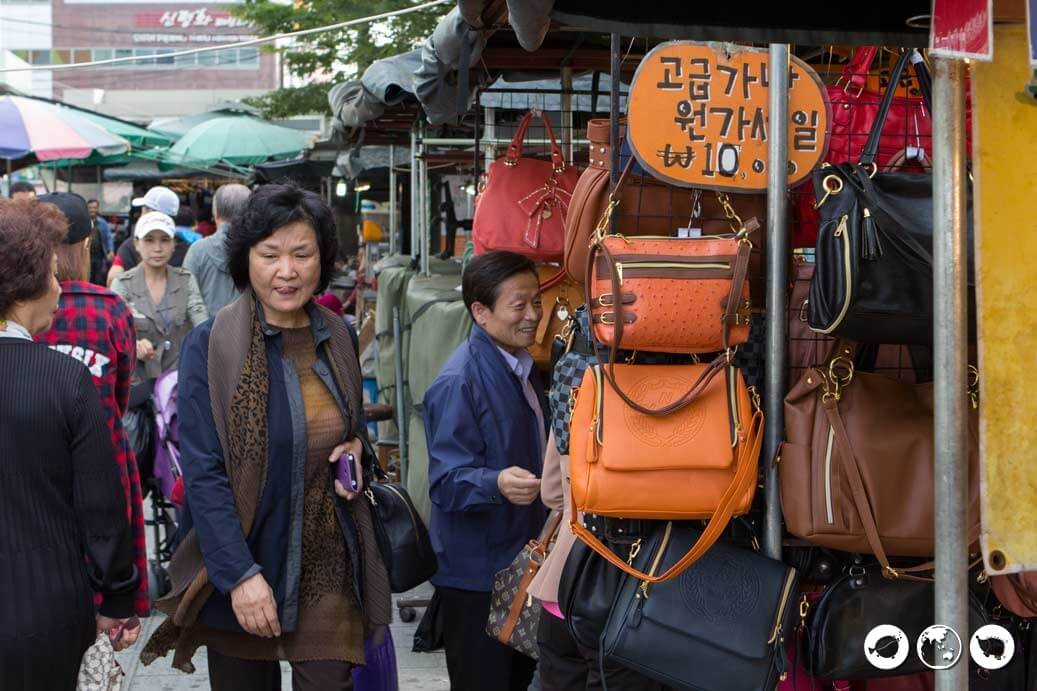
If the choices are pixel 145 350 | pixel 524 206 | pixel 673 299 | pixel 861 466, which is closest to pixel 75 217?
pixel 524 206

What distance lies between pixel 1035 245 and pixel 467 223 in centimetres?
958

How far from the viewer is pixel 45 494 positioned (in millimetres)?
3590

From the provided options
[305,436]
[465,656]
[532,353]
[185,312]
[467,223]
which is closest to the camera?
[305,436]

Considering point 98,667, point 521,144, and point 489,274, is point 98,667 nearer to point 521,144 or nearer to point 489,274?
point 489,274

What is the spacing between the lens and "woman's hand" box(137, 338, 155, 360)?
306 inches

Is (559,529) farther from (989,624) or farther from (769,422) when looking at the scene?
(989,624)

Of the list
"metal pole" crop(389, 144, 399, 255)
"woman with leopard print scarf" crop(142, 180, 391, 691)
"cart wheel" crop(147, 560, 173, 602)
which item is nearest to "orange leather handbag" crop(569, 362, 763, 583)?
"woman with leopard print scarf" crop(142, 180, 391, 691)

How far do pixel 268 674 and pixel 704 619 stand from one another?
1.58 meters

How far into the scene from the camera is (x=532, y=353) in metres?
5.52

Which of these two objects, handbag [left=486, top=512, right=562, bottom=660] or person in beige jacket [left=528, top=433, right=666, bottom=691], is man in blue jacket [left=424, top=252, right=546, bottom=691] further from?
person in beige jacket [left=528, top=433, right=666, bottom=691]

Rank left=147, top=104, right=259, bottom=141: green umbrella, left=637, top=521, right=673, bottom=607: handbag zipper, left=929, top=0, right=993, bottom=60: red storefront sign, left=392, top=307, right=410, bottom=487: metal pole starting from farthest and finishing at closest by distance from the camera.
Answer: left=147, top=104, right=259, bottom=141: green umbrella
left=392, top=307, right=410, bottom=487: metal pole
left=637, top=521, right=673, bottom=607: handbag zipper
left=929, top=0, right=993, bottom=60: red storefront sign

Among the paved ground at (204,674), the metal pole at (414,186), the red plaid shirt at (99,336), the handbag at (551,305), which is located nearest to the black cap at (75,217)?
the red plaid shirt at (99,336)

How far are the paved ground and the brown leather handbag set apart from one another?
3438 mm

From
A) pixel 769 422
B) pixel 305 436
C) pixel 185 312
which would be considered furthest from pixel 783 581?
pixel 185 312
